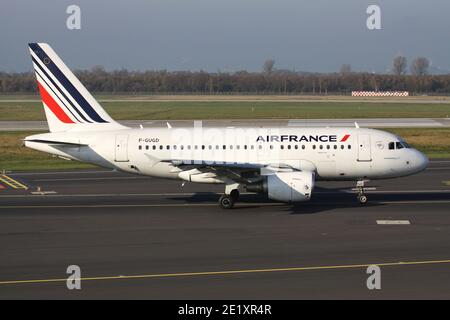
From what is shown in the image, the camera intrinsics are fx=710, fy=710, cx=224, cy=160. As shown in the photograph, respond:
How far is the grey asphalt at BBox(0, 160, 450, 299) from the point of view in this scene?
2222 centimetres

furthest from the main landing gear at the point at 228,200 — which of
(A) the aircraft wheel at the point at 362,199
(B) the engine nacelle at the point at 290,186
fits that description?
(A) the aircraft wheel at the point at 362,199

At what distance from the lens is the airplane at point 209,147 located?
37.5 metres

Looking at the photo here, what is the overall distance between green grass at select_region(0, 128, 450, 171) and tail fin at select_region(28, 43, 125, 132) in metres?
18.3

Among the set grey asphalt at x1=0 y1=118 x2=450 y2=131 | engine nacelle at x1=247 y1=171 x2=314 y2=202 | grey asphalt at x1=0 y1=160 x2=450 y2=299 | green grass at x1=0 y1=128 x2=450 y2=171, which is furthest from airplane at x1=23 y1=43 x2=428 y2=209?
grey asphalt at x1=0 y1=118 x2=450 y2=131

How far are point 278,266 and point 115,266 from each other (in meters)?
5.72

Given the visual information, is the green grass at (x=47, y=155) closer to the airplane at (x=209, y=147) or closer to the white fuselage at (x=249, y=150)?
the airplane at (x=209, y=147)

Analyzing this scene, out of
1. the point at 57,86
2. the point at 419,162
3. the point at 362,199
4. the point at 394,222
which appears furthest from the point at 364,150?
the point at 57,86

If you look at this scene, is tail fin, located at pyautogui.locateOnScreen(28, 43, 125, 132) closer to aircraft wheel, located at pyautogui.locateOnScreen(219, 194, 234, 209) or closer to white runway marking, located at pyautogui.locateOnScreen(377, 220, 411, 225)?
aircraft wheel, located at pyautogui.locateOnScreen(219, 194, 234, 209)

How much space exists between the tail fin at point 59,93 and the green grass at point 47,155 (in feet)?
60.1

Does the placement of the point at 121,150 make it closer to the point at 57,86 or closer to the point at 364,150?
the point at 57,86

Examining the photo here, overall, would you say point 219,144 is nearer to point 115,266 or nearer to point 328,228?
point 328,228

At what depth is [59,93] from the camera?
38.8m
